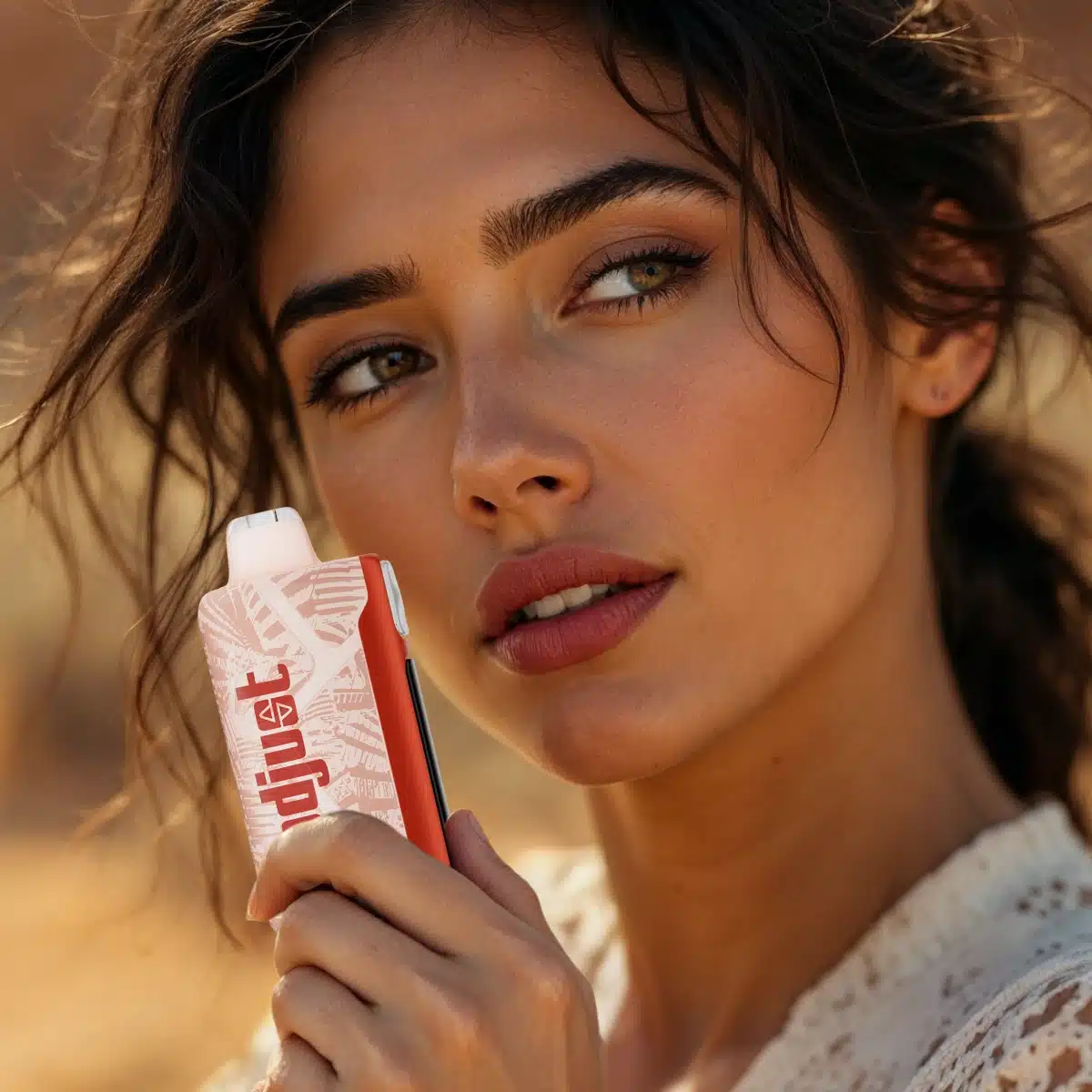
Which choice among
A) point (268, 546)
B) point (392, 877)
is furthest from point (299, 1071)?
point (268, 546)

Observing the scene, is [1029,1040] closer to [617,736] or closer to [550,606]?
[617,736]

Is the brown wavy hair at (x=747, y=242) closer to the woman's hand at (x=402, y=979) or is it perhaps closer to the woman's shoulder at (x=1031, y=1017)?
the woman's shoulder at (x=1031, y=1017)

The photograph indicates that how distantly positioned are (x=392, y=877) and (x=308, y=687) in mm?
162

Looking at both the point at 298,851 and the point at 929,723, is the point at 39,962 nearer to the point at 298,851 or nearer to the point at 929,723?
the point at 929,723

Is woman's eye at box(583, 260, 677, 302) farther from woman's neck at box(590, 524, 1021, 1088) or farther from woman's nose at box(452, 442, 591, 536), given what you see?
woman's neck at box(590, 524, 1021, 1088)

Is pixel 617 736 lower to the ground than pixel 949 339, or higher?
lower

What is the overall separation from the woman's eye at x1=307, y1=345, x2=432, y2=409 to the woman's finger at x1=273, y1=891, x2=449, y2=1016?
0.82 m

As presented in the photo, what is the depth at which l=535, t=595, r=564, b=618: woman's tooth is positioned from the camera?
5.75 ft

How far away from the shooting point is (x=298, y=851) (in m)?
1.26

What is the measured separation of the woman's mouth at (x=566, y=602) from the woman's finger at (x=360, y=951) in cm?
53

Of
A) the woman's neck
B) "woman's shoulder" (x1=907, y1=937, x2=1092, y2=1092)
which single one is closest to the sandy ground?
the woman's neck

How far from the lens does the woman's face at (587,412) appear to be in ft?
5.64

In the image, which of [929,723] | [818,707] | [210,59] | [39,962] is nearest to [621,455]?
[818,707]

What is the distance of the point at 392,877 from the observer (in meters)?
1.25
